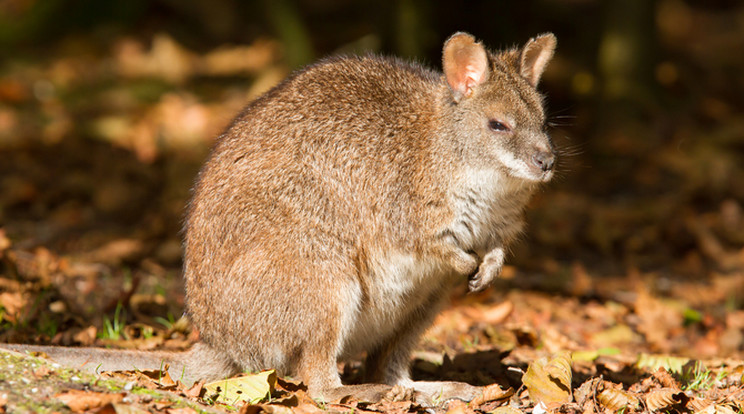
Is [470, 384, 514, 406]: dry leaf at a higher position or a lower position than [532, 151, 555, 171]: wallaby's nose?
lower

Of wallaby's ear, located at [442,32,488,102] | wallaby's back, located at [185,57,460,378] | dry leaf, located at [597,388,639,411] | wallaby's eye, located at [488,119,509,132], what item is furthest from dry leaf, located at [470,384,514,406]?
wallaby's ear, located at [442,32,488,102]

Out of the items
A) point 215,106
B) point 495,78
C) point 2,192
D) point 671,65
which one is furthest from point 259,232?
point 671,65

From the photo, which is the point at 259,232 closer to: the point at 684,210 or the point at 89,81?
the point at 684,210

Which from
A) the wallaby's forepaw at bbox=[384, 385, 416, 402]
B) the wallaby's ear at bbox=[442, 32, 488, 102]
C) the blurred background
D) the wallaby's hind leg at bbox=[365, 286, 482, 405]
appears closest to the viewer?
the wallaby's forepaw at bbox=[384, 385, 416, 402]

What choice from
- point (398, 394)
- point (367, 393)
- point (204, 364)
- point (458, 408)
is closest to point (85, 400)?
point (204, 364)

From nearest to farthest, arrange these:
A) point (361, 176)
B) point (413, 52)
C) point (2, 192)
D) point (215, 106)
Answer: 1. point (361, 176)
2. point (2, 192)
3. point (413, 52)
4. point (215, 106)

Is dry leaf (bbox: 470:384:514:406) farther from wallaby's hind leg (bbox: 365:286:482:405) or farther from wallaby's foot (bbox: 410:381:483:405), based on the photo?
wallaby's hind leg (bbox: 365:286:482:405)
